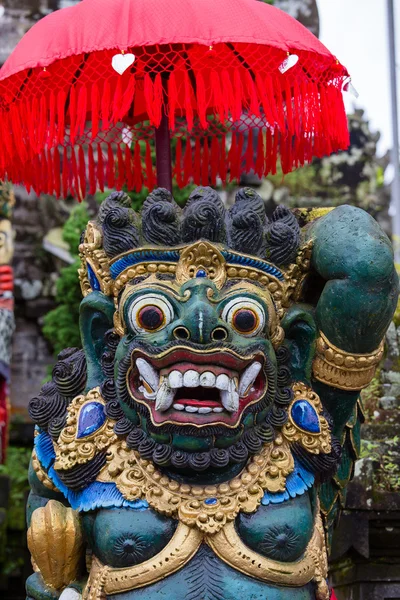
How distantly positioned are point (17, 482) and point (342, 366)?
22.4 ft

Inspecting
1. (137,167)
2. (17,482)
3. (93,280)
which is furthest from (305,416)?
(17,482)

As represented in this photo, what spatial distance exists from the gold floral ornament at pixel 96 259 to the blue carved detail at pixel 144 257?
0.10 m

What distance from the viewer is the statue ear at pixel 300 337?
3.29 m

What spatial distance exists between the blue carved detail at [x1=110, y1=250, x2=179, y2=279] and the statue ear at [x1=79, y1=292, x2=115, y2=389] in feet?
0.59

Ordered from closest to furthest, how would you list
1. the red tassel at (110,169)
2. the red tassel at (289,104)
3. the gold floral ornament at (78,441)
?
1. the gold floral ornament at (78,441)
2. the red tassel at (289,104)
3. the red tassel at (110,169)

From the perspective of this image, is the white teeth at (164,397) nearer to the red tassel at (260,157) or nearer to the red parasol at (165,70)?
the red parasol at (165,70)

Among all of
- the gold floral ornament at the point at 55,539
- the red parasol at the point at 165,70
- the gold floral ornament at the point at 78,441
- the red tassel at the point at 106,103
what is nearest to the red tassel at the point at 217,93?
the red parasol at the point at 165,70

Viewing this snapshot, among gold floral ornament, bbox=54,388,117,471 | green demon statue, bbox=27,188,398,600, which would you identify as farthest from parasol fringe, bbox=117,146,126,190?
gold floral ornament, bbox=54,388,117,471

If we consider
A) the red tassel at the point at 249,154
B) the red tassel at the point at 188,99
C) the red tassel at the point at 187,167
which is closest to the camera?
the red tassel at the point at 188,99

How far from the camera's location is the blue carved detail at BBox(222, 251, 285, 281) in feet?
10.4

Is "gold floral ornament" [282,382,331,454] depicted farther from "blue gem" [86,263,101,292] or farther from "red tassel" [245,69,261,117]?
"red tassel" [245,69,261,117]

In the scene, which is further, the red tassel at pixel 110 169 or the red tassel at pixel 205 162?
the red tassel at pixel 205 162

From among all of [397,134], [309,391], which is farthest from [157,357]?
[397,134]

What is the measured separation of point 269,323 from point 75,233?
5663 mm
